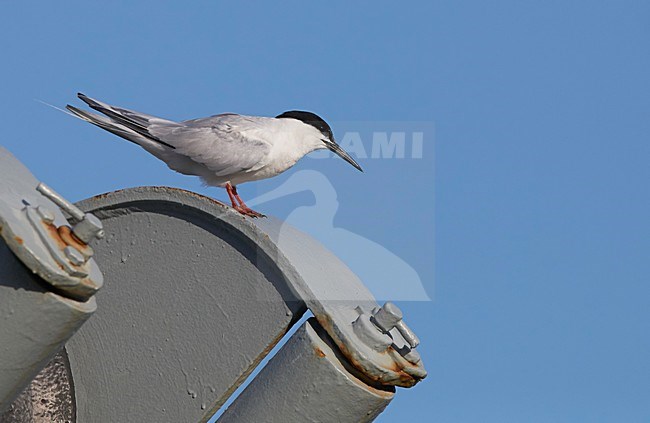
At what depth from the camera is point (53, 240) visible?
3.28 m

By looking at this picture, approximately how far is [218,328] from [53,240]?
1308 mm

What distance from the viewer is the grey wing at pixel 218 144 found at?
619cm

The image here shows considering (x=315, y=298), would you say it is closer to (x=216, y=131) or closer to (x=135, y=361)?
(x=135, y=361)

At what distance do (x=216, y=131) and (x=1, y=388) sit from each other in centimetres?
293

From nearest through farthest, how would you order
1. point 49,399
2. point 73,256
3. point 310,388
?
point 73,256, point 310,388, point 49,399

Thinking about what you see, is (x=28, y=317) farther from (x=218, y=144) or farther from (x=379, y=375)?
(x=218, y=144)

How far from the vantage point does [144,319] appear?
15.2 feet

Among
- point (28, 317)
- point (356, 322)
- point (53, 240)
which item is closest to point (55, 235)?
point (53, 240)

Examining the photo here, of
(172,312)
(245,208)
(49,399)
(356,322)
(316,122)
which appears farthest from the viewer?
(316,122)

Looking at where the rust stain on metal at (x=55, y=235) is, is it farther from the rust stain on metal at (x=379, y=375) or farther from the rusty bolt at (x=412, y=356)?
the rusty bolt at (x=412, y=356)

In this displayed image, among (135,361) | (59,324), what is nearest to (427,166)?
(135,361)

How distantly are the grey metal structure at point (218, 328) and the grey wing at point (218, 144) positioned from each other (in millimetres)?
1448

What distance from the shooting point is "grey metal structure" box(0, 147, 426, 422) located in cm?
431

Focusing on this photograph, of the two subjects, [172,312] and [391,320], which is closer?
[391,320]
